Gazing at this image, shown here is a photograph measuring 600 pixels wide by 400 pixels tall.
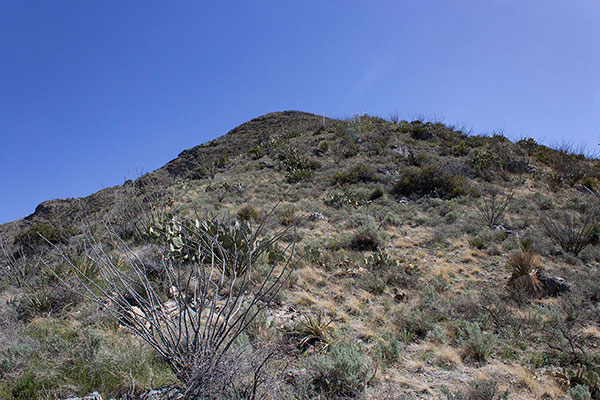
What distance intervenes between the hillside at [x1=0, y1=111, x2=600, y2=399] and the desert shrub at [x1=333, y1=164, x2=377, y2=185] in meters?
2.41

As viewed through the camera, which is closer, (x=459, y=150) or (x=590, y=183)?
(x=590, y=183)

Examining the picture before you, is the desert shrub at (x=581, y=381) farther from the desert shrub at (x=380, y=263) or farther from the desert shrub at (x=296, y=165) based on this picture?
the desert shrub at (x=296, y=165)

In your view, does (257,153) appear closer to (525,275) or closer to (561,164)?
(561,164)

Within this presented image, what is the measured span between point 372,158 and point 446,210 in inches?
305

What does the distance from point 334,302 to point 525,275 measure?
329 cm

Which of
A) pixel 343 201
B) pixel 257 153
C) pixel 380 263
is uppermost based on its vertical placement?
pixel 257 153

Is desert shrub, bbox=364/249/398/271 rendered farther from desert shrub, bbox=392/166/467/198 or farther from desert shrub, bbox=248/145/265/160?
desert shrub, bbox=248/145/265/160

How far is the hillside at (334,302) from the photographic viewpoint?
2.62 meters

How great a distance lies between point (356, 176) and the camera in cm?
1434

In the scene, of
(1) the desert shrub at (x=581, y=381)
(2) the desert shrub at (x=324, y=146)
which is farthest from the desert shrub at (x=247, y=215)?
(2) the desert shrub at (x=324, y=146)

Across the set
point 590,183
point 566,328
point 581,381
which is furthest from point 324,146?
point 581,381

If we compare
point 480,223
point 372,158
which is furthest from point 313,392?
point 372,158

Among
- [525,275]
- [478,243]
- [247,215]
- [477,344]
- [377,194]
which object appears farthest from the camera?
[377,194]

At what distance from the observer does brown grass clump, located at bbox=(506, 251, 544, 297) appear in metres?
4.90
